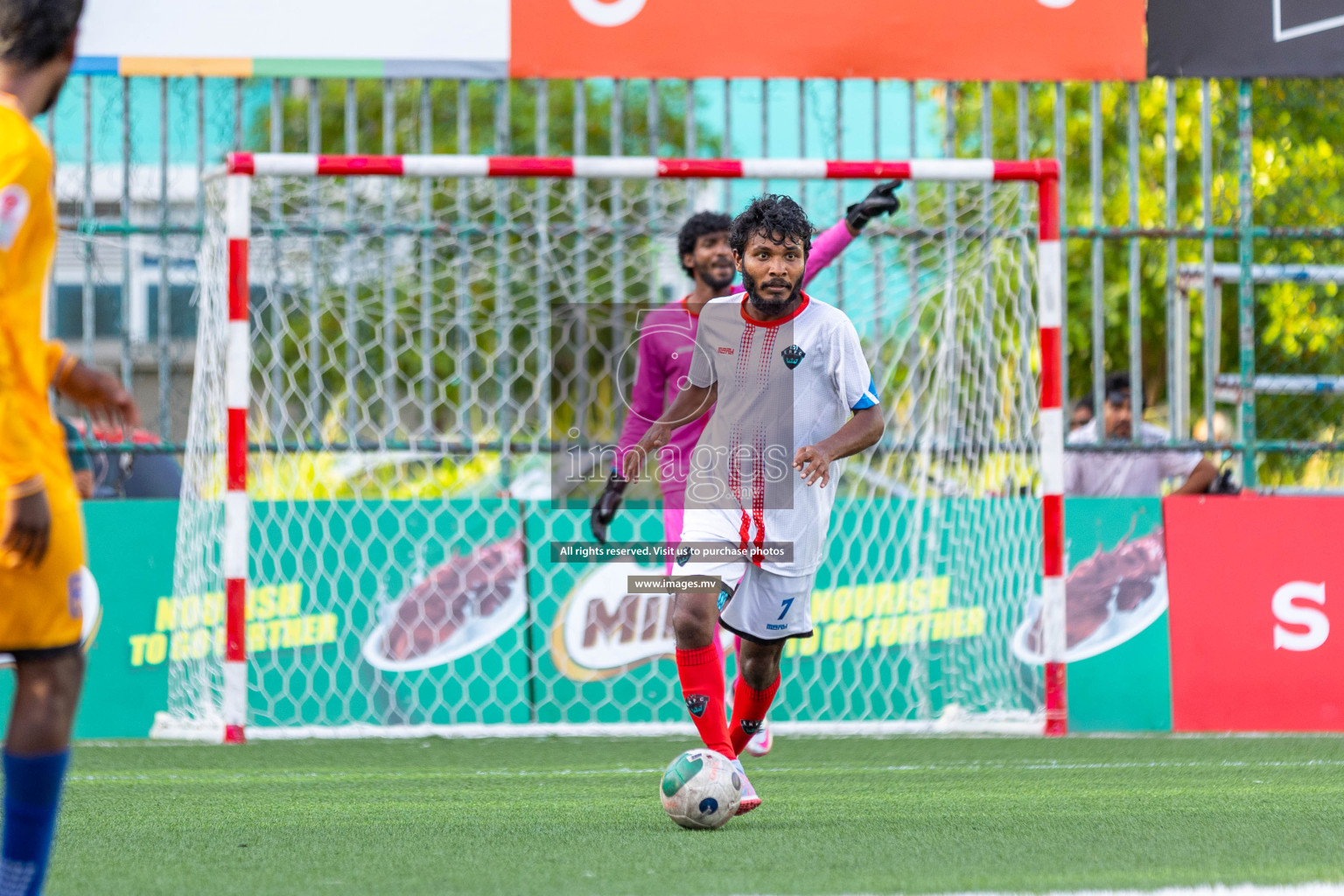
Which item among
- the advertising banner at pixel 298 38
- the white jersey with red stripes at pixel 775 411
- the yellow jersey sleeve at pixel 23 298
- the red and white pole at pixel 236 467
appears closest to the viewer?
the yellow jersey sleeve at pixel 23 298

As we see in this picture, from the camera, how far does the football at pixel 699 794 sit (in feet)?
12.9

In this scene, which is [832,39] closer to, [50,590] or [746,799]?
[746,799]

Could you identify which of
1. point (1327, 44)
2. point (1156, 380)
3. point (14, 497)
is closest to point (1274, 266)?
point (1327, 44)

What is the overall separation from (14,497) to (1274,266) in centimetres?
655

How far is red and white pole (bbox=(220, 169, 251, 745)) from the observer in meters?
6.06

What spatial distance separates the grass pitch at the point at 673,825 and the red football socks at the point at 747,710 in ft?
0.76

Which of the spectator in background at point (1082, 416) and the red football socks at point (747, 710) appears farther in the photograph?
the spectator in background at point (1082, 416)

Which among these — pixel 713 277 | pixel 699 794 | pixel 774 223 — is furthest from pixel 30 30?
pixel 713 277

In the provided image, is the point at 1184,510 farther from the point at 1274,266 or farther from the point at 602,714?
the point at 602,714

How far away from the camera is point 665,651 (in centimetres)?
684

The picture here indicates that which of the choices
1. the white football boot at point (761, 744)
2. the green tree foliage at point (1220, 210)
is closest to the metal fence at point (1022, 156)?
the green tree foliage at point (1220, 210)

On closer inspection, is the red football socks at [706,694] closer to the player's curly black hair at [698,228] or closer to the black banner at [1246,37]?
the player's curly black hair at [698,228]

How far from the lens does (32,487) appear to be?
7.79ft

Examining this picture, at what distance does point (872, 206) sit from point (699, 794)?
2.48 m
